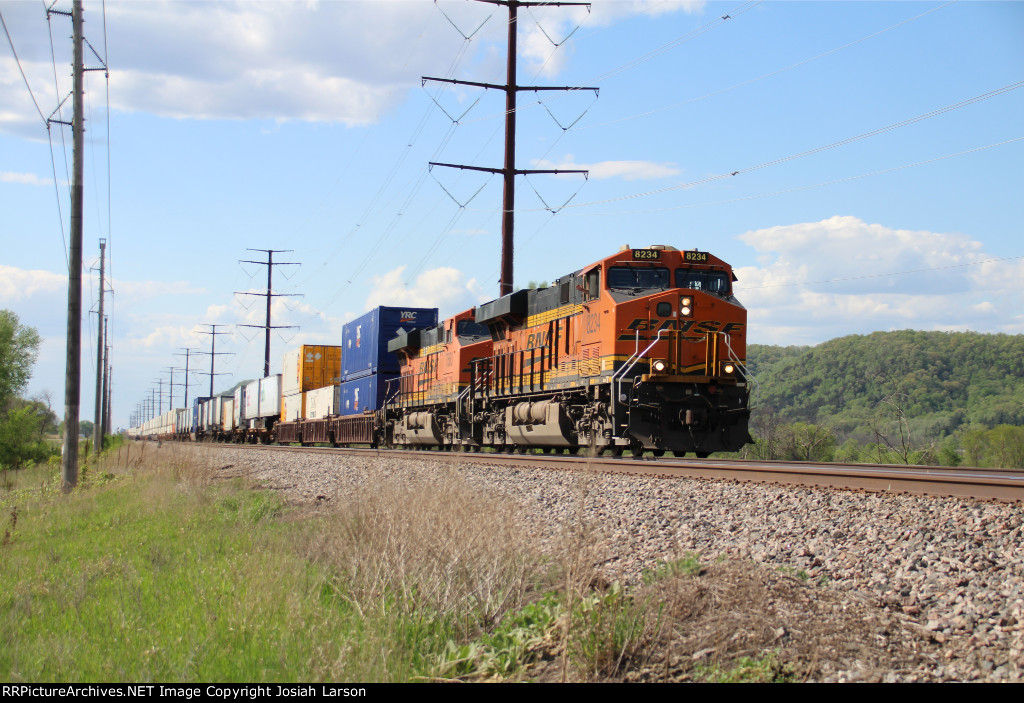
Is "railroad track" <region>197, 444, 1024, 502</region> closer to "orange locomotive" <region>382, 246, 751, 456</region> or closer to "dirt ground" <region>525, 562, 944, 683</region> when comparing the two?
"dirt ground" <region>525, 562, 944, 683</region>

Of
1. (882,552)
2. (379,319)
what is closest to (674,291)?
(882,552)

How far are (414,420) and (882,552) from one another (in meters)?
21.9

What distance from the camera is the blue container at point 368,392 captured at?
3031 cm

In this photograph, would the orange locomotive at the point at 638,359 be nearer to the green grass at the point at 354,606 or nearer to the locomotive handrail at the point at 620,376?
the locomotive handrail at the point at 620,376

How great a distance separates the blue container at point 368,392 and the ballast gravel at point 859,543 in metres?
20.9

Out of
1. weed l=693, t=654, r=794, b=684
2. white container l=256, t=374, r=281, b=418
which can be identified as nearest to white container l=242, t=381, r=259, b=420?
white container l=256, t=374, r=281, b=418

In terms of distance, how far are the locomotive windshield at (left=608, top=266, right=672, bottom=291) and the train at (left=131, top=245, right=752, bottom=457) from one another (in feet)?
0.06

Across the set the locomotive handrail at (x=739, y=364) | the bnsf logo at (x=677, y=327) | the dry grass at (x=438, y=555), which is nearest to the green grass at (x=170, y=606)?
the dry grass at (x=438, y=555)

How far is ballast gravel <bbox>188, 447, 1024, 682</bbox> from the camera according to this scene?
4398 millimetres

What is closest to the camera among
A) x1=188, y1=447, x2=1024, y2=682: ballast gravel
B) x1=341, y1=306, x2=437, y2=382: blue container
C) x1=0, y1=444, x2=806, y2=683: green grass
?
x1=188, y1=447, x2=1024, y2=682: ballast gravel

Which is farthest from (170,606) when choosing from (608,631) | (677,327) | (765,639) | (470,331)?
(470,331)

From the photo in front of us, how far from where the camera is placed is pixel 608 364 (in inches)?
607

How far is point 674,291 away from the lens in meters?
15.4
